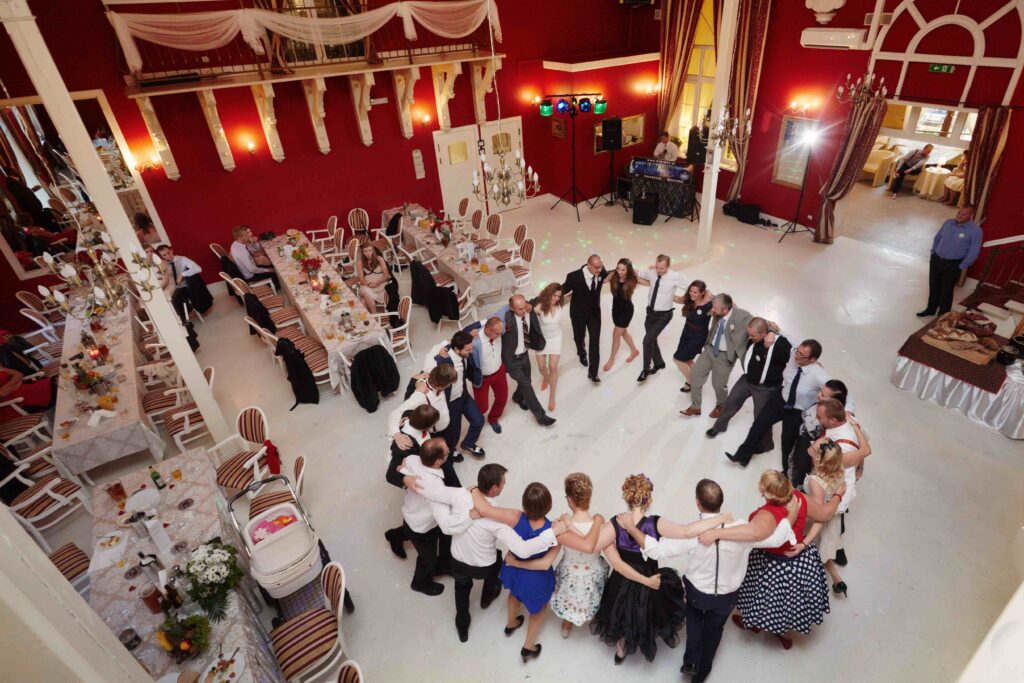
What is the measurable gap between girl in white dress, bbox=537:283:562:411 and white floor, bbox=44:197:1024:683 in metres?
0.47

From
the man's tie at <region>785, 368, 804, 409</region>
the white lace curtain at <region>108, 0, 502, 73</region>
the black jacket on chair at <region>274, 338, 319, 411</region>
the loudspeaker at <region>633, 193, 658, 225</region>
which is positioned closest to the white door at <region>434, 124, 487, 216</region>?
the white lace curtain at <region>108, 0, 502, 73</region>

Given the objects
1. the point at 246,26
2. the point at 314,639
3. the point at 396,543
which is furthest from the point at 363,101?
the point at 314,639

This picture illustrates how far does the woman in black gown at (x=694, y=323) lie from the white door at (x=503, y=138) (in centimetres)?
671

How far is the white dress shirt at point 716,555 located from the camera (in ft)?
9.91

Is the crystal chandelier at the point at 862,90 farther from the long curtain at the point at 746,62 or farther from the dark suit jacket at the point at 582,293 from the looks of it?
the dark suit jacket at the point at 582,293

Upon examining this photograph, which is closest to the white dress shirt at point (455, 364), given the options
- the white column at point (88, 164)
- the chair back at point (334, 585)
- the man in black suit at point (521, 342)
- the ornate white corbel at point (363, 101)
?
the man in black suit at point (521, 342)

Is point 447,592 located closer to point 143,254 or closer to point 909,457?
point 143,254

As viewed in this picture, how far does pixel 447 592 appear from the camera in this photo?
4262 mm

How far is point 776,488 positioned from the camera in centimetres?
311

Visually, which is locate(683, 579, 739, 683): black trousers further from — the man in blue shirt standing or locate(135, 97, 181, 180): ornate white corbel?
locate(135, 97, 181, 180): ornate white corbel

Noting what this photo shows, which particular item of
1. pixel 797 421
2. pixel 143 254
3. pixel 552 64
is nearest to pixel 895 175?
pixel 552 64

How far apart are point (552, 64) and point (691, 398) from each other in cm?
796

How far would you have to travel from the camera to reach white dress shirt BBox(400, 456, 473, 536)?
132 inches

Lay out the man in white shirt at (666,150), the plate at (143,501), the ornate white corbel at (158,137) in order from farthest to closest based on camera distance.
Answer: the man in white shirt at (666,150) → the ornate white corbel at (158,137) → the plate at (143,501)
